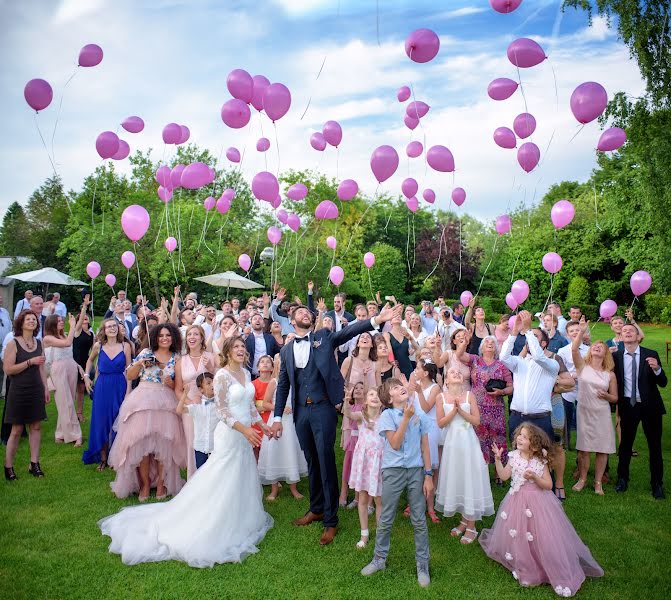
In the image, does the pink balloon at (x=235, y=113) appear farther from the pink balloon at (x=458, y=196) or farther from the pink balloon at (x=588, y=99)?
the pink balloon at (x=588, y=99)

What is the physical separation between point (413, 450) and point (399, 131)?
691cm

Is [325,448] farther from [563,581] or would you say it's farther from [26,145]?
[26,145]

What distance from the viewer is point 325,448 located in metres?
4.81

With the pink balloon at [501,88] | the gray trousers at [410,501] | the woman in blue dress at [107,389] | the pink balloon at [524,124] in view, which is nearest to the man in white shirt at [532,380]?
the gray trousers at [410,501]

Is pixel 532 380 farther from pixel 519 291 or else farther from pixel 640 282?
pixel 640 282

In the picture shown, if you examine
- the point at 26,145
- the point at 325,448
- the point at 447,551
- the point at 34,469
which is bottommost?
the point at 447,551

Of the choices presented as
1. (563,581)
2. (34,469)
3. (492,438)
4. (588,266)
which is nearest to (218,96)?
(34,469)

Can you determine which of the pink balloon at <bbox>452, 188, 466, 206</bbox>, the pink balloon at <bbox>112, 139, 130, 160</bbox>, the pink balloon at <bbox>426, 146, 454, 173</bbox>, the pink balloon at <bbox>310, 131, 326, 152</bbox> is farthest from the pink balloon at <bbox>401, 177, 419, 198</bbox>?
the pink balloon at <bbox>112, 139, 130, 160</bbox>

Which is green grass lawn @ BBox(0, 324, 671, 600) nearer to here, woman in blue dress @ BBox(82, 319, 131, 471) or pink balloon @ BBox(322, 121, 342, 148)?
woman in blue dress @ BBox(82, 319, 131, 471)

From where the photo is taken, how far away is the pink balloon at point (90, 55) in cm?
748

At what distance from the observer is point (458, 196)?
415 inches

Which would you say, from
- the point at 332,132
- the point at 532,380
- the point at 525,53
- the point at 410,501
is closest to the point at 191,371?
the point at 410,501

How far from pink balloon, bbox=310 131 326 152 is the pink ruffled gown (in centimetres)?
755

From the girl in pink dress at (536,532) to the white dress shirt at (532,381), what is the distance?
4.13ft
